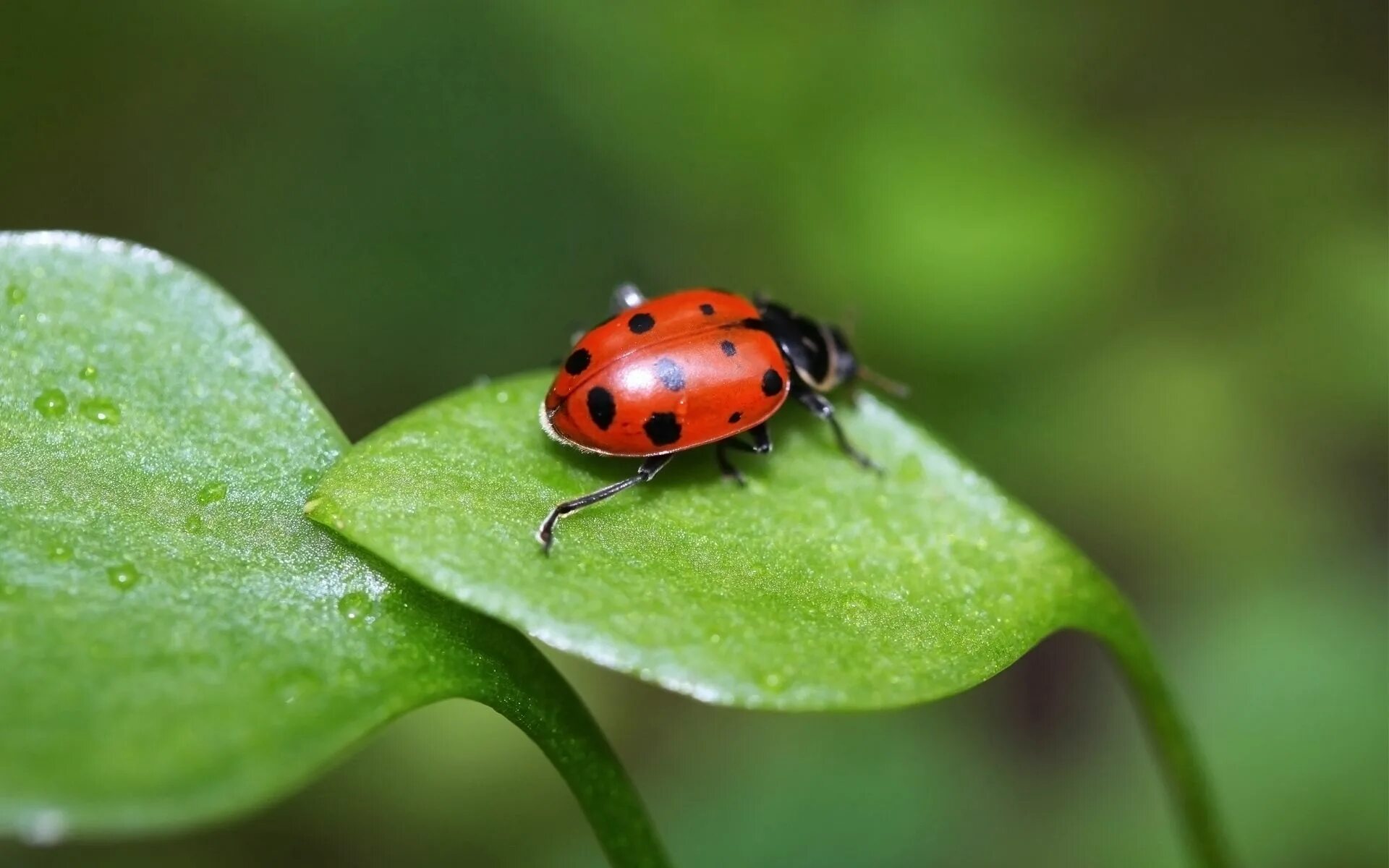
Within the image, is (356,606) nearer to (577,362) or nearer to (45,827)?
(45,827)

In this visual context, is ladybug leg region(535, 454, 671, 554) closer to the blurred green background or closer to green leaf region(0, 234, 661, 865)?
green leaf region(0, 234, 661, 865)

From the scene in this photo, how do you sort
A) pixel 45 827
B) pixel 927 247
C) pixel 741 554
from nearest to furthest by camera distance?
pixel 45 827
pixel 741 554
pixel 927 247

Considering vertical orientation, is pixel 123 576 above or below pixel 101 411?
below

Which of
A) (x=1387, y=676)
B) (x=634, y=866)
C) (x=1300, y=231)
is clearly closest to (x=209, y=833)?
(x=634, y=866)

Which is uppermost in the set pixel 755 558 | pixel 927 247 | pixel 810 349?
pixel 927 247

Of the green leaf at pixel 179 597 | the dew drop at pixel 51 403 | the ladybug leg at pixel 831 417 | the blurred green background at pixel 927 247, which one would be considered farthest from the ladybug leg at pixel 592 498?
the blurred green background at pixel 927 247

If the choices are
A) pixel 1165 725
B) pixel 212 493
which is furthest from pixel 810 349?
pixel 212 493
